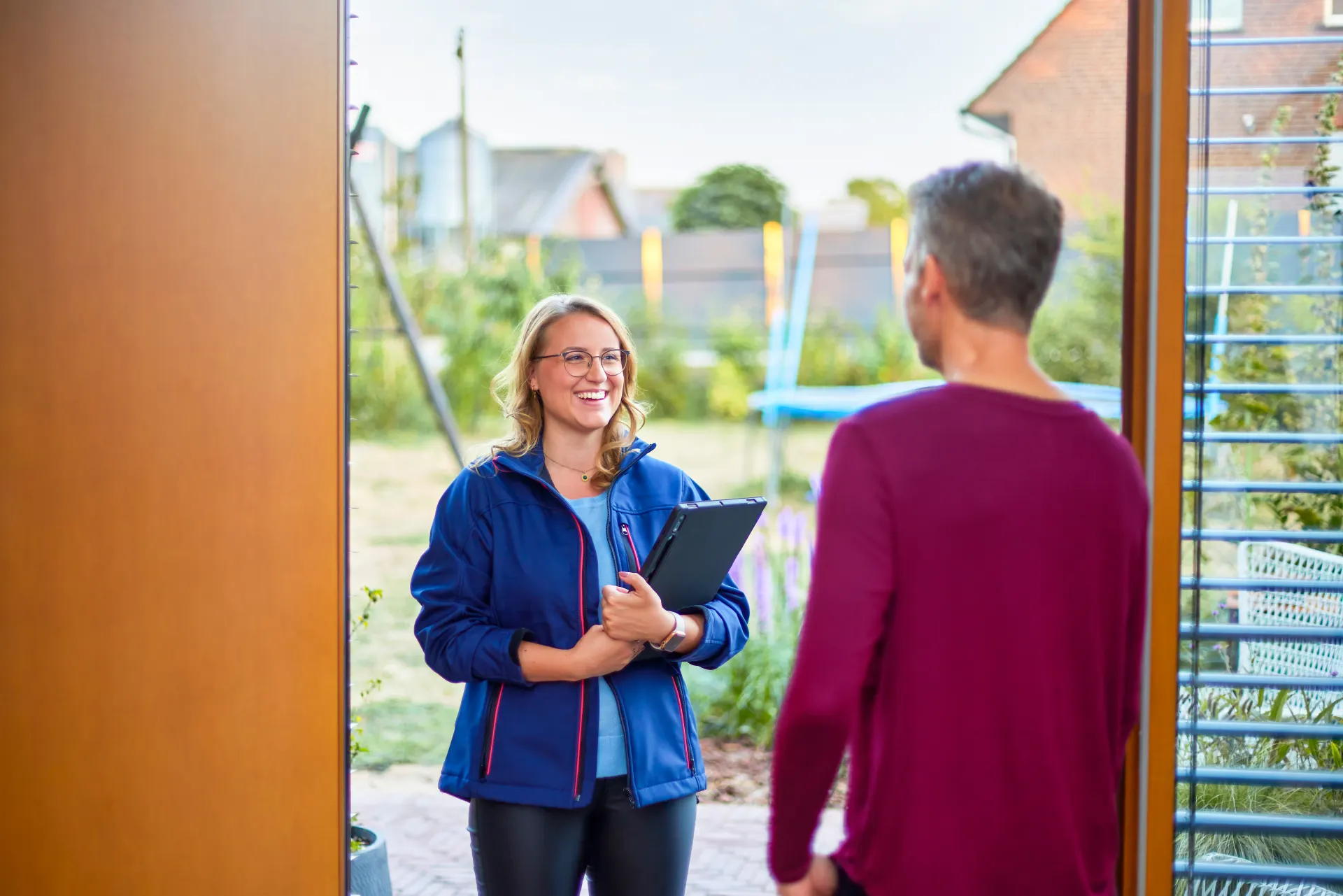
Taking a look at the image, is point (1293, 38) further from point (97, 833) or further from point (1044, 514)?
point (97, 833)

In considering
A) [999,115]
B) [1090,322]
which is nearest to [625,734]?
[1090,322]

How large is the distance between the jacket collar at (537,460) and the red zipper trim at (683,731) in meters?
0.42

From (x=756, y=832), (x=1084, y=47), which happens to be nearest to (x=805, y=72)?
(x=1084, y=47)

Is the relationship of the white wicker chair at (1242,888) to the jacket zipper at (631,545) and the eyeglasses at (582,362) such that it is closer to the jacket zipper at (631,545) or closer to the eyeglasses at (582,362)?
the jacket zipper at (631,545)

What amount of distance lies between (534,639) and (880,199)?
67.2ft

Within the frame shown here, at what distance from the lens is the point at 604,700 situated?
2078 millimetres

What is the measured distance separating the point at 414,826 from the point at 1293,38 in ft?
13.3

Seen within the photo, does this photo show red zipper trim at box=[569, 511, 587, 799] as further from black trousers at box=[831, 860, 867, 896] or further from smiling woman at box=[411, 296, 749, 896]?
black trousers at box=[831, 860, 867, 896]

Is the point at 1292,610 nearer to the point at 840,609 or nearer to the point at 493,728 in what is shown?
the point at 840,609

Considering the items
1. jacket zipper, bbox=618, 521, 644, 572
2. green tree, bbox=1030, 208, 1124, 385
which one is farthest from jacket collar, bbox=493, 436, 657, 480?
green tree, bbox=1030, 208, 1124, 385

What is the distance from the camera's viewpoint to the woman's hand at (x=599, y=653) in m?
1.97

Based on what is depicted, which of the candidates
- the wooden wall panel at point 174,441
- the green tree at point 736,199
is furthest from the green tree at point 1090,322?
the green tree at point 736,199

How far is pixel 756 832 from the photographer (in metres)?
4.54

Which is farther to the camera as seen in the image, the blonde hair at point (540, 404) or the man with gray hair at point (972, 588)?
the blonde hair at point (540, 404)
